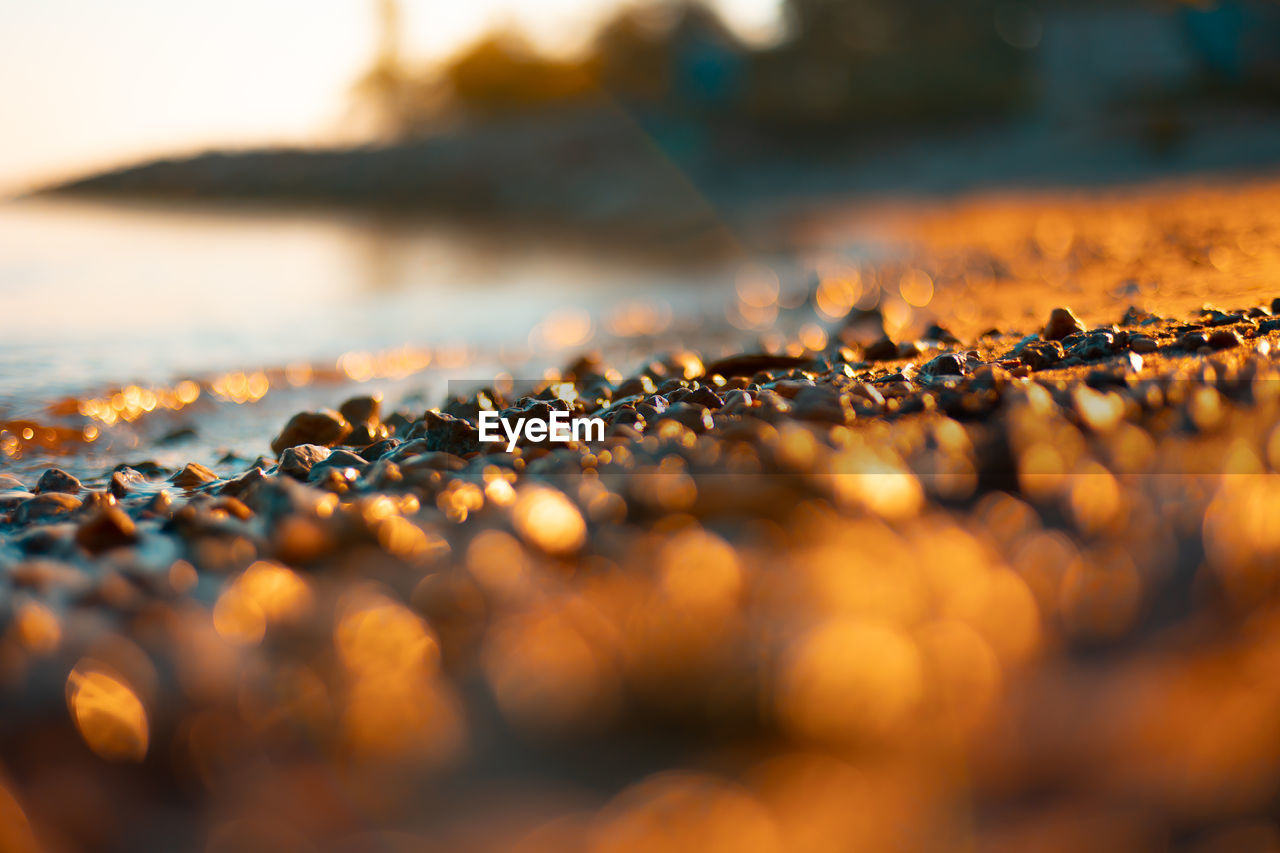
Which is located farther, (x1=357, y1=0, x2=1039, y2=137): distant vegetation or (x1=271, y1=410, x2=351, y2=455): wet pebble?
(x1=357, y1=0, x2=1039, y2=137): distant vegetation

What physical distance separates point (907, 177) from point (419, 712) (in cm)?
1812

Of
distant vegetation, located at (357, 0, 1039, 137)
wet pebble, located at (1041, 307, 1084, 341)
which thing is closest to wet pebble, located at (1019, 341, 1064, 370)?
wet pebble, located at (1041, 307, 1084, 341)

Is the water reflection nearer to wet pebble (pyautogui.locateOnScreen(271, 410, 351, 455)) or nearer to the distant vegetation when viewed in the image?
wet pebble (pyautogui.locateOnScreen(271, 410, 351, 455))

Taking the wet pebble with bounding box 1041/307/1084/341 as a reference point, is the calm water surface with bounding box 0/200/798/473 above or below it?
above

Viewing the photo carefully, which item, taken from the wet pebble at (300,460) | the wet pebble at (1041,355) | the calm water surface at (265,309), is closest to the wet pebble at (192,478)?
the wet pebble at (300,460)

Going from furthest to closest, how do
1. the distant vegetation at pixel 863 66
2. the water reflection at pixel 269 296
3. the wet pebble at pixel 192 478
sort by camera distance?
the distant vegetation at pixel 863 66
the water reflection at pixel 269 296
the wet pebble at pixel 192 478

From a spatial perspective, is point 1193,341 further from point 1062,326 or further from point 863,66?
point 863,66

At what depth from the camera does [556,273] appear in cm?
1035

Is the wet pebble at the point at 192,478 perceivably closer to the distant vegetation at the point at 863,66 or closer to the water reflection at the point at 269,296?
the water reflection at the point at 269,296

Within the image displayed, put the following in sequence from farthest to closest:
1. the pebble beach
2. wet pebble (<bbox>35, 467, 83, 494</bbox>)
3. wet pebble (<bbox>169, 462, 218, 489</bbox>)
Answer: wet pebble (<bbox>169, 462, 218, 489</bbox>), wet pebble (<bbox>35, 467, 83, 494</bbox>), the pebble beach

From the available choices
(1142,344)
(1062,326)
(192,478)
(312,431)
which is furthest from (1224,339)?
(192,478)

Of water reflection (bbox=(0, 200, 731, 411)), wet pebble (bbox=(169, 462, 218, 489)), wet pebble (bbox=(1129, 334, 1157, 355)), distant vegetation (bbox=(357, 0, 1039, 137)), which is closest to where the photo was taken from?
wet pebble (bbox=(169, 462, 218, 489))

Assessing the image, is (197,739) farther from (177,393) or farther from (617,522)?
(177,393)

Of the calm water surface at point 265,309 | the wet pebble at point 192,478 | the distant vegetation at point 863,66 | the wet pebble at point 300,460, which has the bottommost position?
the wet pebble at point 192,478
